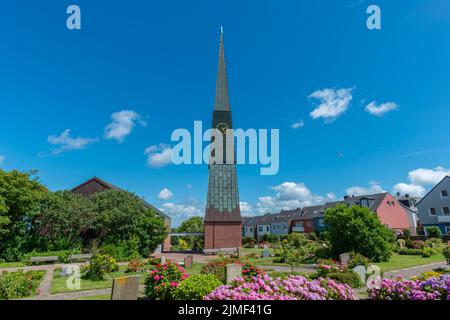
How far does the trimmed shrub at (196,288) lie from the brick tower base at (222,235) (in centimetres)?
2734

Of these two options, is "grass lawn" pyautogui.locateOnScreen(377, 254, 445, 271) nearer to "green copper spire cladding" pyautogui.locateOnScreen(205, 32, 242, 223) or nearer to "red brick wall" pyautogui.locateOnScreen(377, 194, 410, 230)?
"green copper spire cladding" pyautogui.locateOnScreen(205, 32, 242, 223)

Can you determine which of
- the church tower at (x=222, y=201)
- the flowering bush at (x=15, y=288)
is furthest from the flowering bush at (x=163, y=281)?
the church tower at (x=222, y=201)

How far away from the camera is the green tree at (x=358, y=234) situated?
734 inches

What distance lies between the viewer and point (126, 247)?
25812 mm

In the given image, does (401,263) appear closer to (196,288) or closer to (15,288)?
(196,288)

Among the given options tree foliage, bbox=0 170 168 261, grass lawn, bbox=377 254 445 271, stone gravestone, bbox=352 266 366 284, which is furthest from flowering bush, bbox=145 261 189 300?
tree foliage, bbox=0 170 168 261

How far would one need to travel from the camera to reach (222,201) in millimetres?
36906

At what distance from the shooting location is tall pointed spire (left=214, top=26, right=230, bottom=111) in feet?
137

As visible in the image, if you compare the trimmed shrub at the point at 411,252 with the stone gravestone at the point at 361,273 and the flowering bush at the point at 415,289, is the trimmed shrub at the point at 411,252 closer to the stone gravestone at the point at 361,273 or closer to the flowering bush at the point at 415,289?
the stone gravestone at the point at 361,273

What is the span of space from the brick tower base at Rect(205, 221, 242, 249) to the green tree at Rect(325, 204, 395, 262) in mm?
17205
